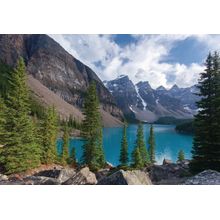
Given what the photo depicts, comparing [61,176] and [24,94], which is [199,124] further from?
[24,94]

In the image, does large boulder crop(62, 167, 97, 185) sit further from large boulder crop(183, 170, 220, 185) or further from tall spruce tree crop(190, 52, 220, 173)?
tall spruce tree crop(190, 52, 220, 173)

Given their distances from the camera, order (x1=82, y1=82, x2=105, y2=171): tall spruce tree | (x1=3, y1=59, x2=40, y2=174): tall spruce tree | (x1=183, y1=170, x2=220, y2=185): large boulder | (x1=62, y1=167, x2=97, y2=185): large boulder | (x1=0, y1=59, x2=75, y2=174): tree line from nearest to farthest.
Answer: (x1=183, y1=170, x2=220, y2=185): large boulder < (x1=62, y1=167, x2=97, y2=185): large boulder < (x1=0, y1=59, x2=75, y2=174): tree line < (x1=3, y1=59, x2=40, y2=174): tall spruce tree < (x1=82, y1=82, x2=105, y2=171): tall spruce tree

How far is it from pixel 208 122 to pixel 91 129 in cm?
1272

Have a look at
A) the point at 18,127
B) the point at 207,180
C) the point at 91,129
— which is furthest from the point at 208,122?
the point at 18,127

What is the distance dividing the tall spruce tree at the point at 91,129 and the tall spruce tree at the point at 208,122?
1139 cm

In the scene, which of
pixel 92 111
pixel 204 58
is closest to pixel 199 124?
pixel 204 58

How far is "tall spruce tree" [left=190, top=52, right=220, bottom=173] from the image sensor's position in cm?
1541

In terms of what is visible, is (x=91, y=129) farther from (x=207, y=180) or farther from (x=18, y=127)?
(x=207, y=180)

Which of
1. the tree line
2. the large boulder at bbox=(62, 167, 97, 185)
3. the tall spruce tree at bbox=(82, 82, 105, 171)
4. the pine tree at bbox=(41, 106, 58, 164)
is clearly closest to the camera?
the large boulder at bbox=(62, 167, 97, 185)

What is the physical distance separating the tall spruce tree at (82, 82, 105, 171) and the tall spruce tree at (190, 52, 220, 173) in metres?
11.4

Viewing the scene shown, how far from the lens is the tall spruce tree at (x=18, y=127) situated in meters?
17.1

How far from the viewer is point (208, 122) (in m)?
15.9

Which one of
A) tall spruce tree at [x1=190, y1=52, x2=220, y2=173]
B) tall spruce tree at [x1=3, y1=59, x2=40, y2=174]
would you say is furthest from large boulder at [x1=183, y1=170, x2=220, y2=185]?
tall spruce tree at [x1=3, y1=59, x2=40, y2=174]
